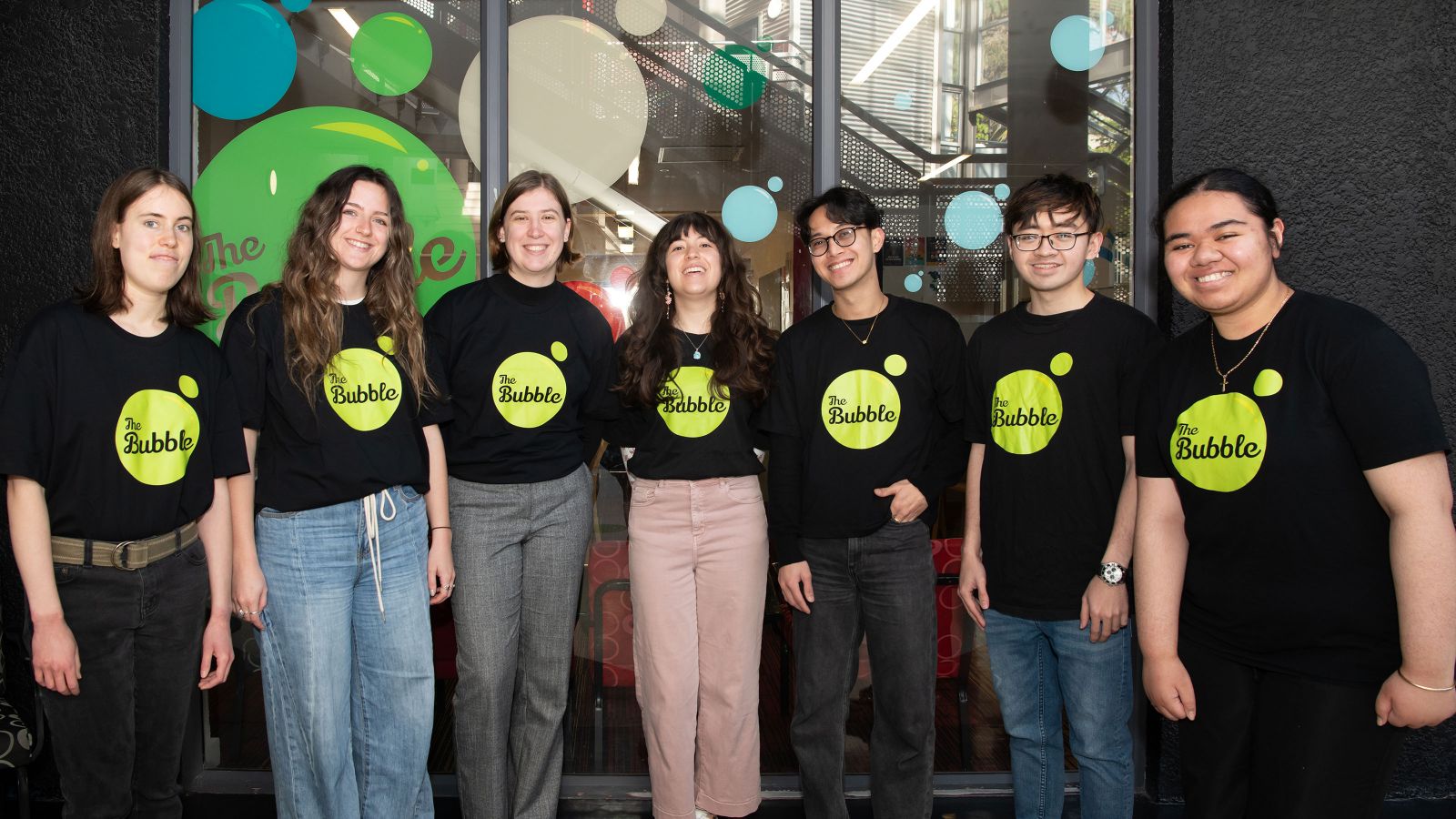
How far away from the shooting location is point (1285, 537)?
169 centimetres

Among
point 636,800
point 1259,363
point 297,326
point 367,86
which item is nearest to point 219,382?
point 297,326

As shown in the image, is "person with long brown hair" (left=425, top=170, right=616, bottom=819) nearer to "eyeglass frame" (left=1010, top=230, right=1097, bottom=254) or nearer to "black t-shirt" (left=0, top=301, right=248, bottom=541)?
"black t-shirt" (left=0, top=301, right=248, bottom=541)

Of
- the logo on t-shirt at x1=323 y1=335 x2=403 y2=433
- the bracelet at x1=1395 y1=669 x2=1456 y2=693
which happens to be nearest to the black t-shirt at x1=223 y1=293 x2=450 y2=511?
the logo on t-shirt at x1=323 y1=335 x2=403 y2=433

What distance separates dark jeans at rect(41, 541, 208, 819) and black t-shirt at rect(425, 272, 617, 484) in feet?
2.54

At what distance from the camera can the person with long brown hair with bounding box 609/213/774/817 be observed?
2.52 meters

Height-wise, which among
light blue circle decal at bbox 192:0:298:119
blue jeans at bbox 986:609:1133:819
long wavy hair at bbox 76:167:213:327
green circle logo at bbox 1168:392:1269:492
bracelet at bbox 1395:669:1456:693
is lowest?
blue jeans at bbox 986:609:1133:819

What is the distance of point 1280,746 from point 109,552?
260 cm

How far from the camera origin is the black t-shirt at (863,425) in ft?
8.08

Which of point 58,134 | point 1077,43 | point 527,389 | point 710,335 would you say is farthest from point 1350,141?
point 58,134

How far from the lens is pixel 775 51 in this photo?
3.16 meters

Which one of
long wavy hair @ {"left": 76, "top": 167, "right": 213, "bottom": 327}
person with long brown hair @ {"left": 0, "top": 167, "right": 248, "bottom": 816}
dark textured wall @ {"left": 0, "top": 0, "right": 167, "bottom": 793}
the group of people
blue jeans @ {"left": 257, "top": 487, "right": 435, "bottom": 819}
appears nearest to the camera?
the group of people

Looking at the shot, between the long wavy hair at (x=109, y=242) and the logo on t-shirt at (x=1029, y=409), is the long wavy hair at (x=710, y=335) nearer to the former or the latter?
the logo on t-shirt at (x=1029, y=409)

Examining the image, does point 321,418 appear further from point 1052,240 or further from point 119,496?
point 1052,240

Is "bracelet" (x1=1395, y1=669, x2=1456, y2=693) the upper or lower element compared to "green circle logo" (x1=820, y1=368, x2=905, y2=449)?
lower
